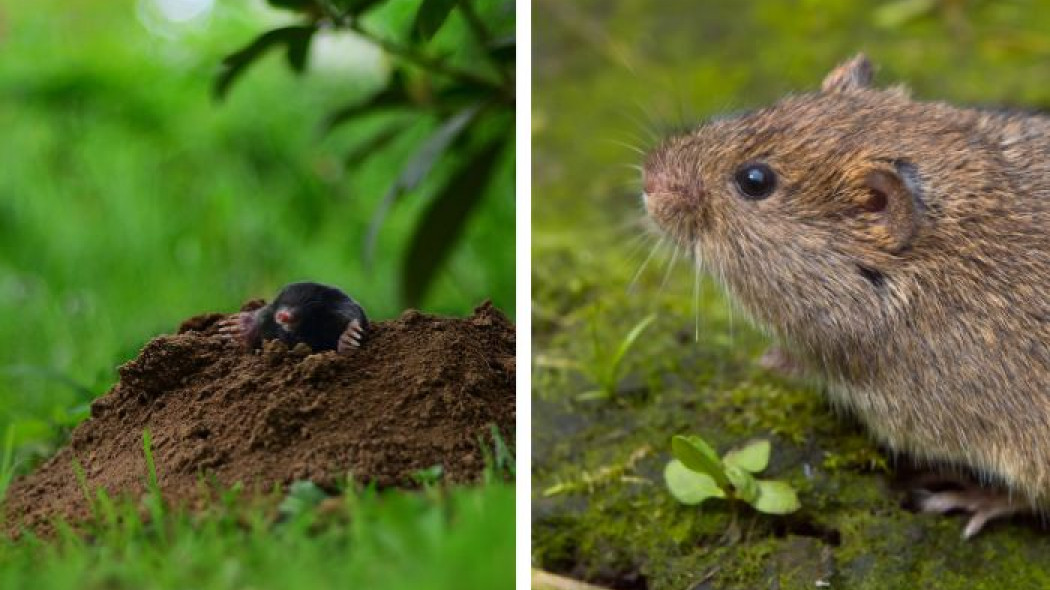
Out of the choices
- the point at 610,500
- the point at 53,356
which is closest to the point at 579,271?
the point at 610,500

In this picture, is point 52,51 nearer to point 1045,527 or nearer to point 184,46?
point 184,46

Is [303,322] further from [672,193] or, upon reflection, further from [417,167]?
[672,193]

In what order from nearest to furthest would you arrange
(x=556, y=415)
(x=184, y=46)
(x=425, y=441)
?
1. (x=425, y=441)
2. (x=184, y=46)
3. (x=556, y=415)

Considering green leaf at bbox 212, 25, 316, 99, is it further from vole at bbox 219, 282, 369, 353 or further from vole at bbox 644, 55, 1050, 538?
vole at bbox 644, 55, 1050, 538

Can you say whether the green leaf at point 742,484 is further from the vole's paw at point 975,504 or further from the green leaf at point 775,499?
the vole's paw at point 975,504

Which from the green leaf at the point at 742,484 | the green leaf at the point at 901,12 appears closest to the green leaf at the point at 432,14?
the green leaf at the point at 742,484
